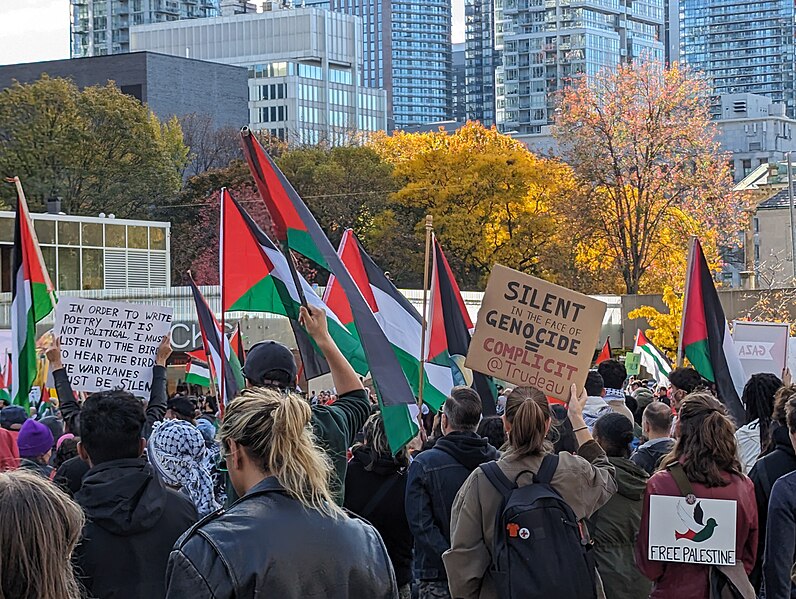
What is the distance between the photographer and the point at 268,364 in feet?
17.1

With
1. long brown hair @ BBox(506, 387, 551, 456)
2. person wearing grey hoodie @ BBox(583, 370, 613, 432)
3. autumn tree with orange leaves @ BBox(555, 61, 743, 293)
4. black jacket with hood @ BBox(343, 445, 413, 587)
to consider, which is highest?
autumn tree with orange leaves @ BBox(555, 61, 743, 293)

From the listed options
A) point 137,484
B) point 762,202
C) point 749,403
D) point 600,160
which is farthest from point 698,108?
point 137,484

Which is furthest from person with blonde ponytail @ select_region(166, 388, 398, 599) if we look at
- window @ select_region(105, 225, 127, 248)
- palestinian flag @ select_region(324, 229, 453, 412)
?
window @ select_region(105, 225, 127, 248)

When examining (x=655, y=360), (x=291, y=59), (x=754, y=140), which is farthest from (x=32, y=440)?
(x=291, y=59)

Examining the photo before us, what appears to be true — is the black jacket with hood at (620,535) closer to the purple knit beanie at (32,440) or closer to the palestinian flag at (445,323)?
the purple knit beanie at (32,440)

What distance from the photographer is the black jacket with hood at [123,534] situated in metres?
5.02

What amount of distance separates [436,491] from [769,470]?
5.37ft

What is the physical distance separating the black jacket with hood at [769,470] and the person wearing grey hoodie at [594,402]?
179 cm

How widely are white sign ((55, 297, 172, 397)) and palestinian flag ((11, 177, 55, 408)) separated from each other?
0.52m

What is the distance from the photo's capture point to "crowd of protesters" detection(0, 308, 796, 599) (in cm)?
371

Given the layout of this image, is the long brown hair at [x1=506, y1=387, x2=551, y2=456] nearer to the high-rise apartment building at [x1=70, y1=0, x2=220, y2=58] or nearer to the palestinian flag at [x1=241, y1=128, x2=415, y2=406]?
the palestinian flag at [x1=241, y1=128, x2=415, y2=406]

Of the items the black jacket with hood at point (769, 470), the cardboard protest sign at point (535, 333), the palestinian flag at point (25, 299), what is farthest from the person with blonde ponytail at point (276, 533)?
the palestinian flag at point (25, 299)

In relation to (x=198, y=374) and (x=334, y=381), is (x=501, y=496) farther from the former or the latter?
(x=198, y=374)

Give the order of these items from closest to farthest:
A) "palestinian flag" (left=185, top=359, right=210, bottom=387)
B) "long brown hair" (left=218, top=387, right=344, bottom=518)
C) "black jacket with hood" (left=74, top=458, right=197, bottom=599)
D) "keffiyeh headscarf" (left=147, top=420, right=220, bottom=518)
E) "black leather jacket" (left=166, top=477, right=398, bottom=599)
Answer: "black leather jacket" (left=166, top=477, right=398, bottom=599), "long brown hair" (left=218, top=387, right=344, bottom=518), "black jacket with hood" (left=74, top=458, right=197, bottom=599), "keffiyeh headscarf" (left=147, top=420, right=220, bottom=518), "palestinian flag" (left=185, top=359, right=210, bottom=387)
